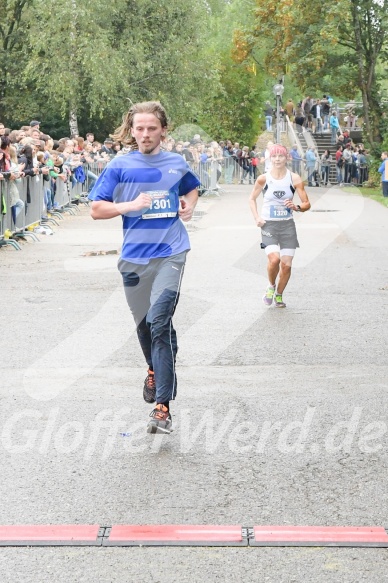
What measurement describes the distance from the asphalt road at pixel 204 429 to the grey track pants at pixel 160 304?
321 millimetres

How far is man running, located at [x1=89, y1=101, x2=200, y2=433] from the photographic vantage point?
247 inches

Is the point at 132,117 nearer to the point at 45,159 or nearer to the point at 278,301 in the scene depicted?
the point at 278,301

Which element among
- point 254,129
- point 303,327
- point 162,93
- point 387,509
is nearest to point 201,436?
point 387,509

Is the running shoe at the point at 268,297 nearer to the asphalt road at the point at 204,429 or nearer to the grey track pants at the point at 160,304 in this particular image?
the asphalt road at the point at 204,429

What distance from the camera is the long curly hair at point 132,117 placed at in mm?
6336

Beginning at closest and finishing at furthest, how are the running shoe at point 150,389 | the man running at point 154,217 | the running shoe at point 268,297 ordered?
the man running at point 154,217, the running shoe at point 150,389, the running shoe at point 268,297

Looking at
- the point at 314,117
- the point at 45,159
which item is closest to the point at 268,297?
the point at 45,159

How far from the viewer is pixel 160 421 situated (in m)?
6.18

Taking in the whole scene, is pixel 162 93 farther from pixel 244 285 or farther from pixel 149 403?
pixel 149 403

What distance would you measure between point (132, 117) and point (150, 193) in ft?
1.46

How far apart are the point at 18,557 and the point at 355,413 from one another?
2.92m

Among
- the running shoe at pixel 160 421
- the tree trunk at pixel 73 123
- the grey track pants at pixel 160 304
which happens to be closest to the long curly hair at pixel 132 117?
the grey track pants at pixel 160 304

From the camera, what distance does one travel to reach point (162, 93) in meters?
50.8

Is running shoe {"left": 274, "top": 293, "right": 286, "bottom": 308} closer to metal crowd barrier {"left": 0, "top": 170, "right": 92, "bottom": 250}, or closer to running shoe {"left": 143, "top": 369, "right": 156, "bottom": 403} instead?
running shoe {"left": 143, "top": 369, "right": 156, "bottom": 403}
